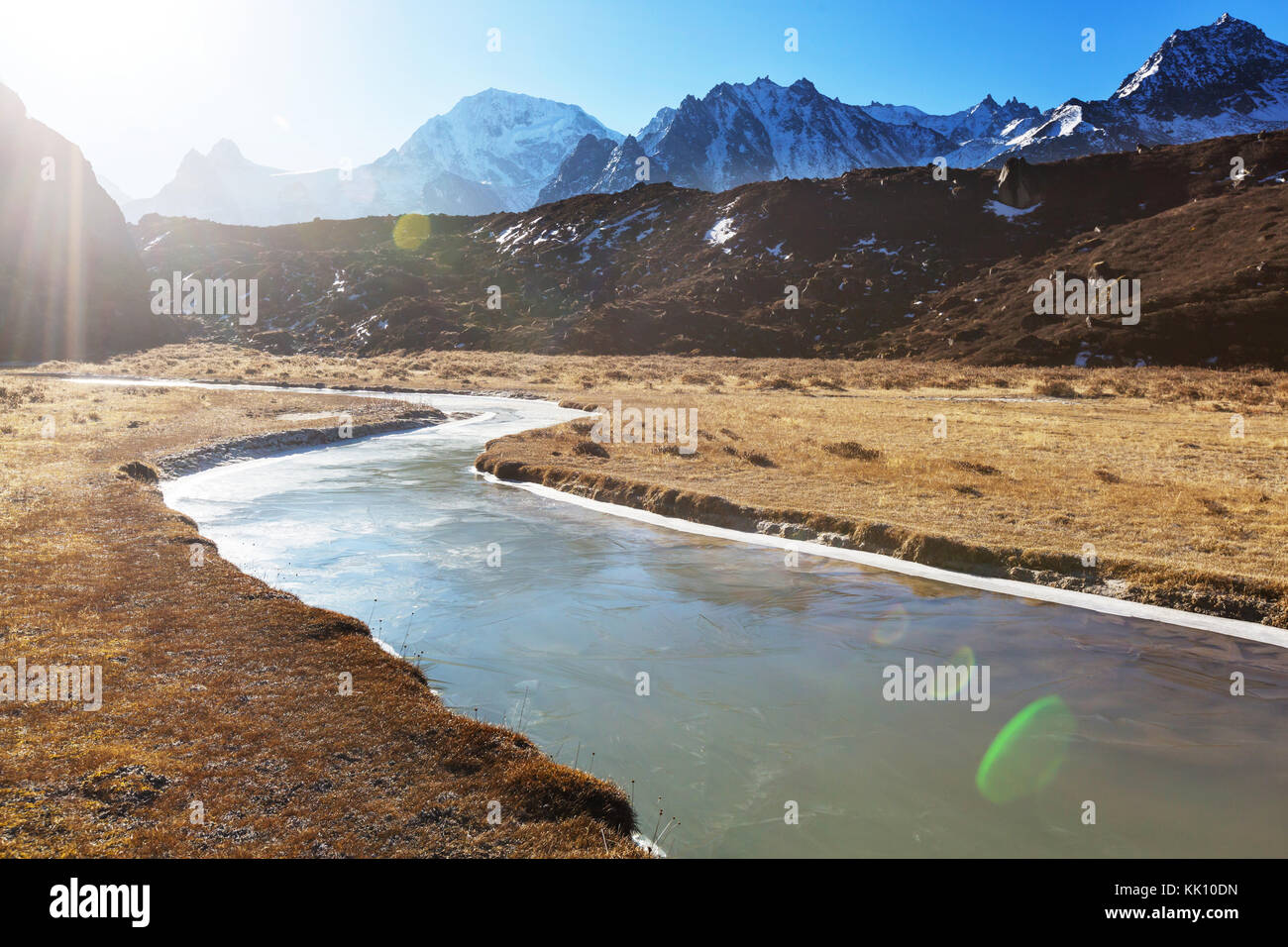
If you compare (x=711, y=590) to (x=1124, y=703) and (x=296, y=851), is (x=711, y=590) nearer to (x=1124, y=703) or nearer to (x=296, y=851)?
(x=1124, y=703)

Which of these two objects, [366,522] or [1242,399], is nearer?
[366,522]

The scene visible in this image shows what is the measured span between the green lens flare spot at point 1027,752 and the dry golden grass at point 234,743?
17.6 ft

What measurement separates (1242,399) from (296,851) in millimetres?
60930

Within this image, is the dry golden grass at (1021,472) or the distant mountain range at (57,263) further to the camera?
the distant mountain range at (57,263)

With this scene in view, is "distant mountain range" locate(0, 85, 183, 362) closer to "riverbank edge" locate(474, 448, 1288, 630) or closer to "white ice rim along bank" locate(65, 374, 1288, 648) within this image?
"white ice rim along bank" locate(65, 374, 1288, 648)

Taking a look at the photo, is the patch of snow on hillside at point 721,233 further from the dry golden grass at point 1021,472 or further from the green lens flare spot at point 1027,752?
the green lens flare spot at point 1027,752

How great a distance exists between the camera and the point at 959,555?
19062mm

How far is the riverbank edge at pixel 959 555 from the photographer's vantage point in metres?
15.5

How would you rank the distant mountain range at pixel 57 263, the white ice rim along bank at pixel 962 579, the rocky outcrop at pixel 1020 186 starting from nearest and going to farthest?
the white ice rim along bank at pixel 962 579, the distant mountain range at pixel 57 263, the rocky outcrop at pixel 1020 186

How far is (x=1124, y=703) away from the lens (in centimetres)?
1227

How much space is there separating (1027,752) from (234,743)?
11211 mm

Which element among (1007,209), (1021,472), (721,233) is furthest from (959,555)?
(721,233)

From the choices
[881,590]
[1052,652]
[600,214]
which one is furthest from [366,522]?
[600,214]

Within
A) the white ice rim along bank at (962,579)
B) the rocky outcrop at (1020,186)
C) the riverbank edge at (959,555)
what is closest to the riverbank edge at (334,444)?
the white ice rim along bank at (962,579)
